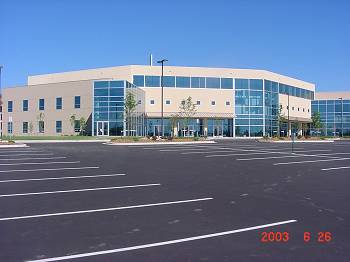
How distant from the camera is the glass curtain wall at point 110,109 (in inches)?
2152

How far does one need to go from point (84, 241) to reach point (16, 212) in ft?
8.08

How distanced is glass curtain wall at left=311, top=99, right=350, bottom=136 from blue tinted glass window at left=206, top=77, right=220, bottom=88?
36044mm

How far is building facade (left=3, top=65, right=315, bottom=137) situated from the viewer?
59.3 metres

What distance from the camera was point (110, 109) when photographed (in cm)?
5525

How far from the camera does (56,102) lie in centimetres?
6266

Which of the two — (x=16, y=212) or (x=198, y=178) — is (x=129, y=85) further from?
(x=16, y=212)

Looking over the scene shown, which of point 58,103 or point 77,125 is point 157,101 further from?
point 58,103

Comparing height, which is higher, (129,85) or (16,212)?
(129,85)

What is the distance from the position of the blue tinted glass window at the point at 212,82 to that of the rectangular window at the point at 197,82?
990 mm

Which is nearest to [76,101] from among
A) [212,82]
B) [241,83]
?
[212,82]

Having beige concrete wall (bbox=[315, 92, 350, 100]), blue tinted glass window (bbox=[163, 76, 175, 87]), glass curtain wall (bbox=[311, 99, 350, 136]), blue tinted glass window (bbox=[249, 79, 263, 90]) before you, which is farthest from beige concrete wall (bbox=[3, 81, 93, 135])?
beige concrete wall (bbox=[315, 92, 350, 100])

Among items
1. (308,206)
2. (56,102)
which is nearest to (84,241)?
(308,206)
